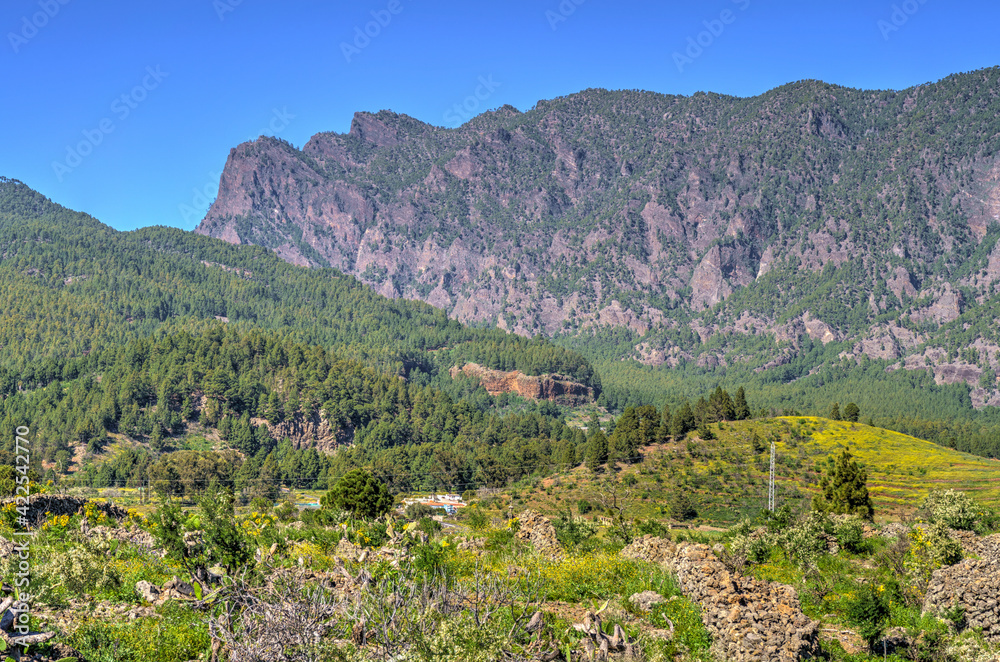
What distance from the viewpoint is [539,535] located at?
34.5 metres

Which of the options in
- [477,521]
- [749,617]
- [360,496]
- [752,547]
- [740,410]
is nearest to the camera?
[749,617]

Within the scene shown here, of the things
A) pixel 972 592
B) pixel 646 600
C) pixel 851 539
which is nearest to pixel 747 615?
pixel 646 600

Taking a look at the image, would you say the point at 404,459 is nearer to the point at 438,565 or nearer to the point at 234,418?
the point at 234,418

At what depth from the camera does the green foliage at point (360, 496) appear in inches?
2210

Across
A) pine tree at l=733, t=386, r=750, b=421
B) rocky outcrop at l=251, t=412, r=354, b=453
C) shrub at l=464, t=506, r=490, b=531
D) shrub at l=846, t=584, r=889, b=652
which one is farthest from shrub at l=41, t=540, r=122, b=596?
rocky outcrop at l=251, t=412, r=354, b=453

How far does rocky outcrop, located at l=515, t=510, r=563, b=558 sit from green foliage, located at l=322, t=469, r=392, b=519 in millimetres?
18550

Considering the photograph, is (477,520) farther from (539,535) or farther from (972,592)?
(972,592)

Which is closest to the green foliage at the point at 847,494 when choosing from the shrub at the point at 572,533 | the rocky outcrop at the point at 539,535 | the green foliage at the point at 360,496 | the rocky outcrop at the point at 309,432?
the shrub at the point at 572,533

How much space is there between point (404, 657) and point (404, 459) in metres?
144

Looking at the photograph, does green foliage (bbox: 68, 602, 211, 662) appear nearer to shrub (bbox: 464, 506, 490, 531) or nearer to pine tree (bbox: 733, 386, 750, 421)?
shrub (bbox: 464, 506, 490, 531)

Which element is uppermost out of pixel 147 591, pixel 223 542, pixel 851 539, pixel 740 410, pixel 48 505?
pixel 740 410

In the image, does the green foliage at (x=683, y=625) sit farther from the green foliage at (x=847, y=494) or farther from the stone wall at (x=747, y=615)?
the green foliage at (x=847, y=494)

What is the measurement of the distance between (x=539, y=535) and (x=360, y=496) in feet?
84.4

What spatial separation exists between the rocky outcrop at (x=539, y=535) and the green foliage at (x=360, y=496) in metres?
18.6
